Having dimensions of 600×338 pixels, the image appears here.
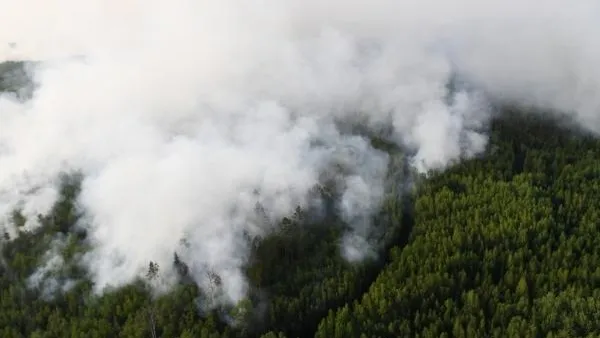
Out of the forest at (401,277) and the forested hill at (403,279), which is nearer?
the forested hill at (403,279)

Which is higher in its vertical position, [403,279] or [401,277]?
[401,277]

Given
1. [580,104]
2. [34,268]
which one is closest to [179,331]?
[34,268]

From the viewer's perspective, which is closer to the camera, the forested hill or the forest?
the forested hill

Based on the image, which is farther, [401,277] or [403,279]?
[401,277]

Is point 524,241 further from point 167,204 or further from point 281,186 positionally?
point 167,204
